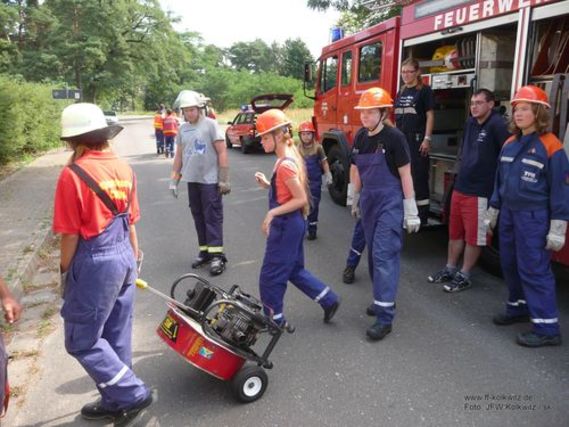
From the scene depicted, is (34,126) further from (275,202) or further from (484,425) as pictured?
(484,425)

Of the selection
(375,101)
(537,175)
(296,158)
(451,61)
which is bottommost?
(537,175)

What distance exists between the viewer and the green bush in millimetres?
13305

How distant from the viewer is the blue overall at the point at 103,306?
8.16ft

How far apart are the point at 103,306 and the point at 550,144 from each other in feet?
10.2

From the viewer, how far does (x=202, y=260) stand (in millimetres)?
5543

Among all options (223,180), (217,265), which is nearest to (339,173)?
(223,180)

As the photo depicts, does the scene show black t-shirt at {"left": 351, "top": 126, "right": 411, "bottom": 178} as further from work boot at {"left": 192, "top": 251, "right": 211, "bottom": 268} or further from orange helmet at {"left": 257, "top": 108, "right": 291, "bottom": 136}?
work boot at {"left": 192, "top": 251, "right": 211, "bottom": 268}

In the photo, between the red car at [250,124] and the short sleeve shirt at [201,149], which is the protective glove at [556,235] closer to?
the short sleeve shirt at [201,149]

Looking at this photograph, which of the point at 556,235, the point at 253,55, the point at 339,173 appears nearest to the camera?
the point at 556,235

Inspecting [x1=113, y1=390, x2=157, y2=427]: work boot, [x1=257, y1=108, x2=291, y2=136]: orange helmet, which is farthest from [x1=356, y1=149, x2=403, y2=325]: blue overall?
[x1=113, y1=390, x2=157, y2=427]: work boot

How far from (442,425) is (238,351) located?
4.01 ft

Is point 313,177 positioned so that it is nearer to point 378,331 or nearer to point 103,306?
point 378,331

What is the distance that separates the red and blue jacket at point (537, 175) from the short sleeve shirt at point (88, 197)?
273 cm

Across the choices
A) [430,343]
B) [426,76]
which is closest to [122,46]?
[426,76]
